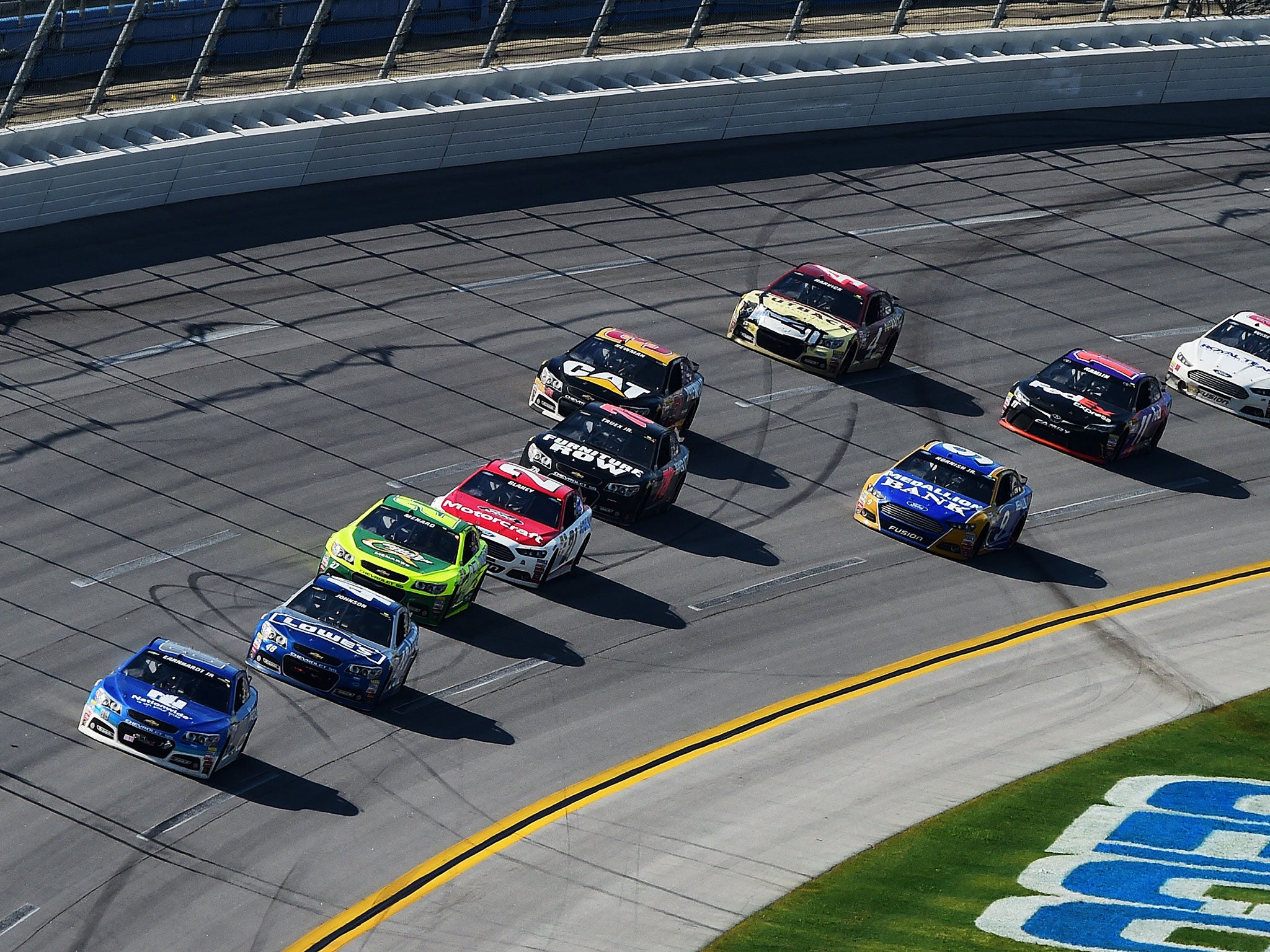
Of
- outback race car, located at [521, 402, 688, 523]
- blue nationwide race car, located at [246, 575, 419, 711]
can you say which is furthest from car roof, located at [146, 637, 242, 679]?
outback race car, located at [521, 402, 688, 523]

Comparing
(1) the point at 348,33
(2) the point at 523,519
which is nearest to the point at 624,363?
(2) the point at 523,519

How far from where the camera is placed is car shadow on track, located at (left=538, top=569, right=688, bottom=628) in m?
27.2

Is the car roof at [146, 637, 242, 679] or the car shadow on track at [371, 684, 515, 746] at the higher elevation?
the car roof at [146, 637, 242, 679]

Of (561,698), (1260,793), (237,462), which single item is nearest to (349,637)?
(561,698)

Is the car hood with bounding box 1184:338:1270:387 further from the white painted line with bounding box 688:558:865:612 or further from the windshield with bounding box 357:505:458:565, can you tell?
the windshield with bounding box 357:505:458:565

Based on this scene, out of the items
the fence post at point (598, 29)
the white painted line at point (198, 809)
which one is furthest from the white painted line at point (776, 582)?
the fence post at point (598, 29)

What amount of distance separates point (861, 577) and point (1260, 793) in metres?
6.80

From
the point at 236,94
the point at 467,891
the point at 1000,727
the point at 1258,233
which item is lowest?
the point at 467,891

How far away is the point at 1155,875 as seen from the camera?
22953 mm

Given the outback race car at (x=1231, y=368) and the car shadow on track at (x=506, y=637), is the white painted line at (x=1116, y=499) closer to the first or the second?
the outback race car at (x=1231, y=368)

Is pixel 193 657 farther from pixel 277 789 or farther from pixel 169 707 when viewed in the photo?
pixel 277 789

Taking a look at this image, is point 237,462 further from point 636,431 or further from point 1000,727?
point 1000,727

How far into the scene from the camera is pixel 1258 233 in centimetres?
4381

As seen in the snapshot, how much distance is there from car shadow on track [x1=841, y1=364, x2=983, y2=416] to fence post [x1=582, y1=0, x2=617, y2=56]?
10.9 meters
